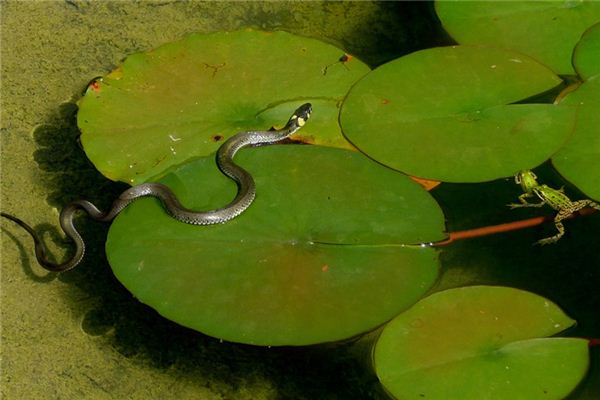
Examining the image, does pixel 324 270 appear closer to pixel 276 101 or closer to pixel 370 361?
pixel 370 361

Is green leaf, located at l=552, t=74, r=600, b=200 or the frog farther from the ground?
green leaf, located at l=552, t=74, r=600, b=200

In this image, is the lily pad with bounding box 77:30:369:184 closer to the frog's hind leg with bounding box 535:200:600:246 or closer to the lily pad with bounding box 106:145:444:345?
the lily pad with bounding box 106:145:444:345

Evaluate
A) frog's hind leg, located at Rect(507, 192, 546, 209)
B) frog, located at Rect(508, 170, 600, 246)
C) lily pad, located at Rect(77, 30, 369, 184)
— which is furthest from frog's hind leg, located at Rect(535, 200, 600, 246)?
lily pad, located at Rect(77, 30, 369, 184)

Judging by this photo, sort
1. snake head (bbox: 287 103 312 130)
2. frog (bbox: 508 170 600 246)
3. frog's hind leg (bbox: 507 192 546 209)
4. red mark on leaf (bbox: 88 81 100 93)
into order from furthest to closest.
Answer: red mark on leaf (bbox: 88 81 100 93), snake head (bbox: 287 103 312 130), frog's hind leg (bbox: 507 192 546 209), frog (bbox: 508 170 600 246)

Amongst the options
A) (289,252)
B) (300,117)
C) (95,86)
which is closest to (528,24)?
(300,117)

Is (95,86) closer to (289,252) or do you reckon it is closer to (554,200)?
(289,252)

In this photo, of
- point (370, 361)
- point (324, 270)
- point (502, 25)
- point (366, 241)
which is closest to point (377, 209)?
point (366, 241)

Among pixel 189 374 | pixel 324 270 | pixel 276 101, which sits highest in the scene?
pixel 276 101
